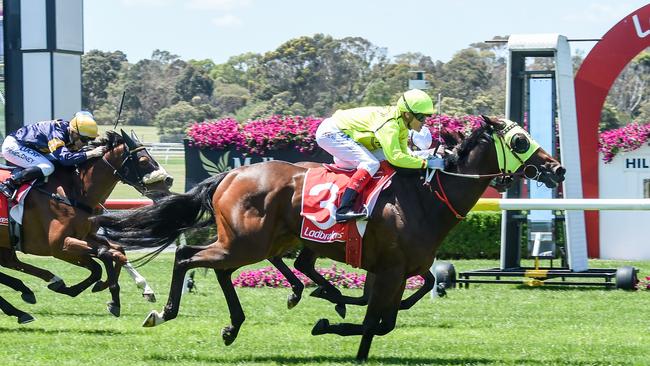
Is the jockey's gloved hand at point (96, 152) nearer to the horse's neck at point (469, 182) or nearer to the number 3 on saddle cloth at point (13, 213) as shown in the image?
the number 3 on saddle cloth at point (13, 213)

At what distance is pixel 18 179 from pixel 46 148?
14.6 inches

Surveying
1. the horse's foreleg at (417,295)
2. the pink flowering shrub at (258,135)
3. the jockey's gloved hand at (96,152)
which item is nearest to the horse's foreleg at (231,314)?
the horse's foreleg at (417,295)

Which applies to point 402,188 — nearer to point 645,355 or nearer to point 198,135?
point 645,355

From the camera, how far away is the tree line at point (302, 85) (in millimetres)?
62656

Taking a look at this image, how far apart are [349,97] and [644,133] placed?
175 feet

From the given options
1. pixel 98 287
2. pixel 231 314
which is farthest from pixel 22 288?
pixel 231 314

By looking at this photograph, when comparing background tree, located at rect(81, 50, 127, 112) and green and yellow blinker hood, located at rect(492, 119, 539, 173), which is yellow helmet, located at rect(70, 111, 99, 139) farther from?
background tree, located at rect(81, 50, 127, 112)

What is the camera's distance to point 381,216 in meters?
7.02

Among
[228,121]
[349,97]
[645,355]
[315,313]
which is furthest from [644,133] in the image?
[349,97]

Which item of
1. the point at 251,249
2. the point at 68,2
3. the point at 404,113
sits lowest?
the point at 251,249

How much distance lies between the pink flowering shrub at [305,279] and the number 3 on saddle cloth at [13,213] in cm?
337

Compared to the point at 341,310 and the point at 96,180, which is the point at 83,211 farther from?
the point at 341,310

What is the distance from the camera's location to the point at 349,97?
68.6m

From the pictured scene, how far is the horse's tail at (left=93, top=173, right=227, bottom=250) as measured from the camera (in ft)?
25.7
